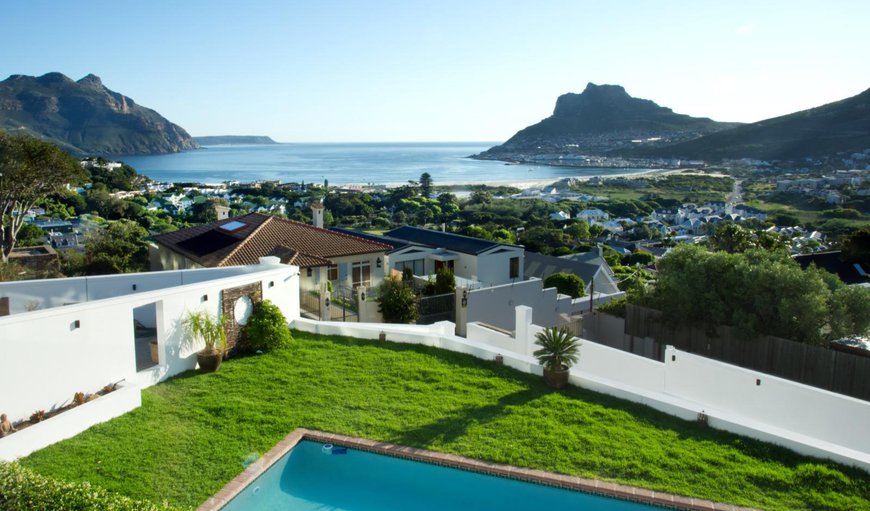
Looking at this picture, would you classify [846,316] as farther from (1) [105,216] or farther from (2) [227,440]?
(1) [105,216]

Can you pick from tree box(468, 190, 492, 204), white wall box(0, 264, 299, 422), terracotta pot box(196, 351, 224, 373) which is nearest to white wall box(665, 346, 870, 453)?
terracotta pot box(196, 351, 224, 373)

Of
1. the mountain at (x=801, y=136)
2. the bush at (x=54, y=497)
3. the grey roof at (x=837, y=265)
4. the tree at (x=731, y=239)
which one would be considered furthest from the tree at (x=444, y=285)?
the mountain at (x=801, y=136)

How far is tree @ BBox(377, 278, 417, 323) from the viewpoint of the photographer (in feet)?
53.5

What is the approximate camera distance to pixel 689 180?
129625 mm

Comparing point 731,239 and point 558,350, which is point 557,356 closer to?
point 558,350

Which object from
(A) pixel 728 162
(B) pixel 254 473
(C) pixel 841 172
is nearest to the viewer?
(B) pixel 254 473

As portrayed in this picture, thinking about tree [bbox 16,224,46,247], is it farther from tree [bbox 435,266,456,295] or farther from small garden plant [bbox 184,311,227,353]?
small garden plant [bbox 184,311,227,353]

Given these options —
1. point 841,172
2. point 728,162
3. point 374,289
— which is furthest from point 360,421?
point 728,162

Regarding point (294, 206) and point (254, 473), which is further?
point (294, 206)

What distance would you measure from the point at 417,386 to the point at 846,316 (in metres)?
9.56

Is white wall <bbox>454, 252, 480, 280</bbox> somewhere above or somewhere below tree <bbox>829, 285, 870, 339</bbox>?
below

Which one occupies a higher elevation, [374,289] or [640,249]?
[374,289]

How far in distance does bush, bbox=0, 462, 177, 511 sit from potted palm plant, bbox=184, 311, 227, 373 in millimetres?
4924

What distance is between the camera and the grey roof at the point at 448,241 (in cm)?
2478
